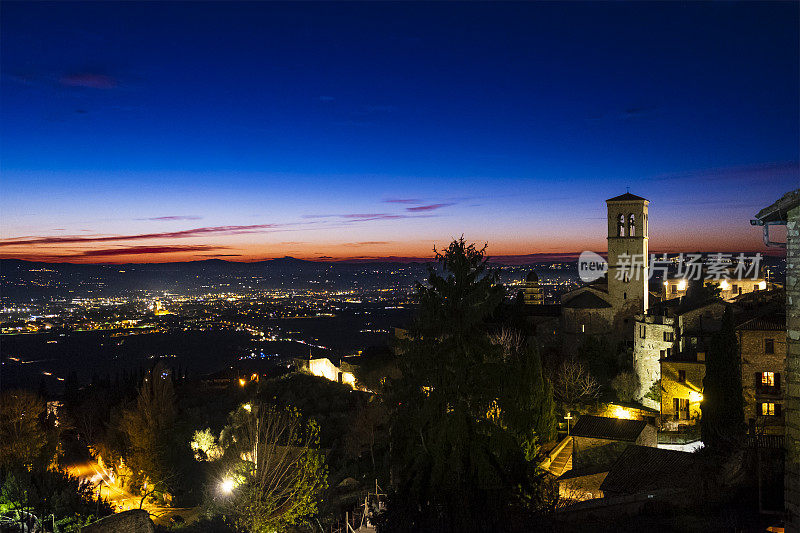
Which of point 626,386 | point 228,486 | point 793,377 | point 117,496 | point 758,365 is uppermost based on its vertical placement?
point 793,377

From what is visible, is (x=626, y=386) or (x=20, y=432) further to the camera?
(x=626, y=386)

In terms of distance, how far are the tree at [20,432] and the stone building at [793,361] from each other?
31289 mm

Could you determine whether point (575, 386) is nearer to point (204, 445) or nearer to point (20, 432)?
point (204, 445)

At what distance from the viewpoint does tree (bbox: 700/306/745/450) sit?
2058 cm

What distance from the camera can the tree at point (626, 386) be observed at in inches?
1172

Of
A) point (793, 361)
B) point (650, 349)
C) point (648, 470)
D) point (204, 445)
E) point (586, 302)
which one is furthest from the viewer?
point (586, 302)

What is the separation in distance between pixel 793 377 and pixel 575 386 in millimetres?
22111

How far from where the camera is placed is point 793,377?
8.62 m

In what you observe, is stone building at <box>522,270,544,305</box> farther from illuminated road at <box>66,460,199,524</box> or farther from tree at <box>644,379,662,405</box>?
illuminated road at <box>66,460,199,524</box>

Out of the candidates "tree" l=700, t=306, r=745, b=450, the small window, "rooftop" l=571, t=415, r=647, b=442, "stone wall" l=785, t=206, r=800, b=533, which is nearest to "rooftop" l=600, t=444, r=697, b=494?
"tree" l=700, t=306, r=745, b=450

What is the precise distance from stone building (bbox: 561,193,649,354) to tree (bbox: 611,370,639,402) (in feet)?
25.3

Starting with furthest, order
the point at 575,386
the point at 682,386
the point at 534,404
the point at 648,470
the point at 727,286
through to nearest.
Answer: the point at 727,286 → the point at 575,386 → the point at 682,386 → the point at 534,404 → the point at 648,470

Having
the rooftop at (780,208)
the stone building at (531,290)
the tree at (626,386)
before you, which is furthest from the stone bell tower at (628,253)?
the rooftop at (780,208)

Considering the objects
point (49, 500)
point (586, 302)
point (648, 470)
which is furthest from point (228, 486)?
point (586, 302)
